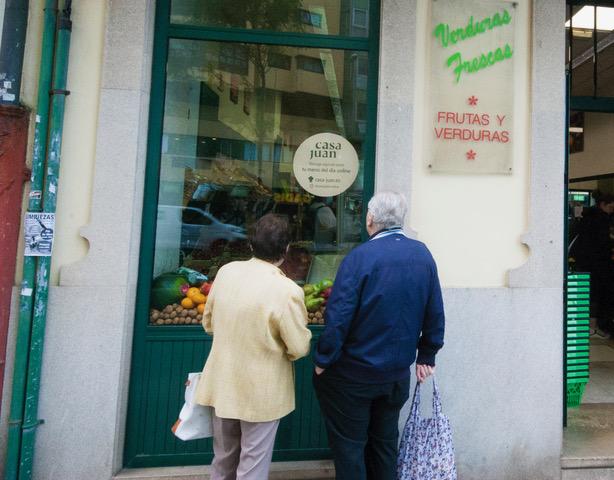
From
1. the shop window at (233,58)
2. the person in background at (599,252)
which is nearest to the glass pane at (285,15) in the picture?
the shop window at (233,58)

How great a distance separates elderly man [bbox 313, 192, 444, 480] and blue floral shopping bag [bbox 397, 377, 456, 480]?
0.11 meters

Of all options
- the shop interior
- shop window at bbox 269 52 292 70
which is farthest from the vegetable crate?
shop window at bbox 269 52 292 70

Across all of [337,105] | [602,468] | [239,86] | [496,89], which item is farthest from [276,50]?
[602,468]

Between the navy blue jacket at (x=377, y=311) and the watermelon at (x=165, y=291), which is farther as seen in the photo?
the watermelon at (x=165, y=291)

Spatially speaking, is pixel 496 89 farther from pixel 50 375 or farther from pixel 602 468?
pixel 50 375

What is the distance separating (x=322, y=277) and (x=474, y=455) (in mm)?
1834

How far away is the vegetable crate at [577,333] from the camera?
13.4ft

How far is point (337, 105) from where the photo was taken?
391 centimetres

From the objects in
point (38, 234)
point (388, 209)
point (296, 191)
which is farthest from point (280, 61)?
point (38, 234)

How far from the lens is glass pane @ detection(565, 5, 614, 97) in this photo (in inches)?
167

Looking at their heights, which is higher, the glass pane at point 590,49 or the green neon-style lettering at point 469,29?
the glass pane at point 590,49

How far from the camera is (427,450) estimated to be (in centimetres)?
255

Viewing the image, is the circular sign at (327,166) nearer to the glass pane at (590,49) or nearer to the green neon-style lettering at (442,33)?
the green neon-style lettering at (442,33)

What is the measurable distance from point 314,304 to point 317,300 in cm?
4
